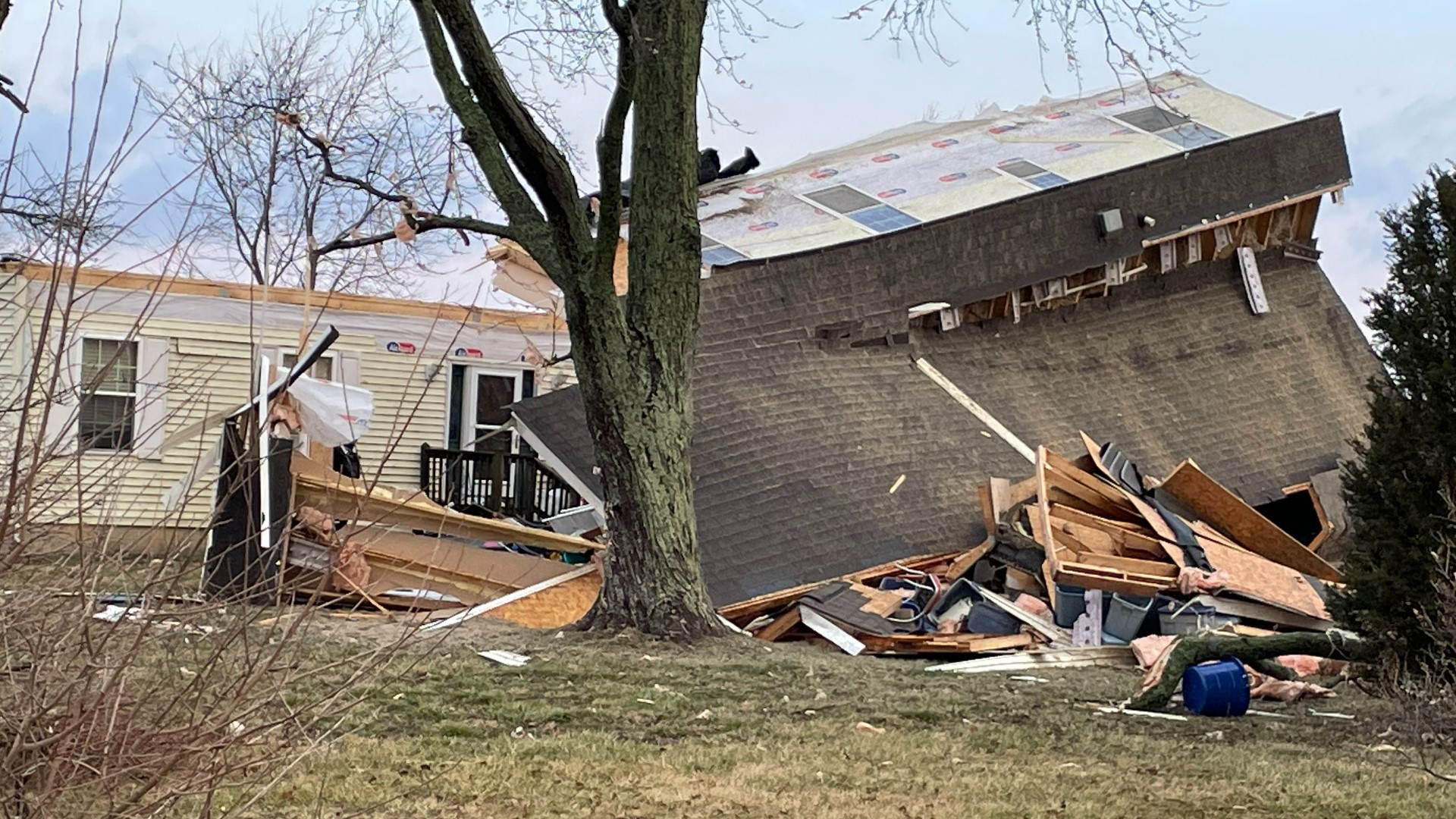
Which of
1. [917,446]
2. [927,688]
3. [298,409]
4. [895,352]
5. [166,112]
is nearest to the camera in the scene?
[166,112]

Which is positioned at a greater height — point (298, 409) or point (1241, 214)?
point (1241, 214)

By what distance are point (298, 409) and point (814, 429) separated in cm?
574

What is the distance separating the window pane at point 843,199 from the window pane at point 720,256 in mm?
2288

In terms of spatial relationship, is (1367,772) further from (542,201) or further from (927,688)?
(542,201)

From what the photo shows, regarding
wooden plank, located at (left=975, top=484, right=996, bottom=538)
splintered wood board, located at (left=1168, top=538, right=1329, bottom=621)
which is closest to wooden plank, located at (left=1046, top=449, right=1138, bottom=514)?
wooden plank, located at (left=975, top=484, right=996, bottom=538)

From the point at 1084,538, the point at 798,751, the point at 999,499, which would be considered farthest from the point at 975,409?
the point at 798,751

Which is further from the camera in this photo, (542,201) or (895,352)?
(895,352)

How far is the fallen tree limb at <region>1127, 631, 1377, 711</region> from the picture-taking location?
9125mm

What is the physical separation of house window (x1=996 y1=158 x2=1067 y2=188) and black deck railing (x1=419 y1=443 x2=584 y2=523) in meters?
7.97

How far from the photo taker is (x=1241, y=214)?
22.2 meters

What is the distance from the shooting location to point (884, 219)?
2048 cm

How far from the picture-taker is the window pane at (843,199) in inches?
832

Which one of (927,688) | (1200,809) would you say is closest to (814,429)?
(927,688)

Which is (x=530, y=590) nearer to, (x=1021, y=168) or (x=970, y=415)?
(x=970, y=415)
